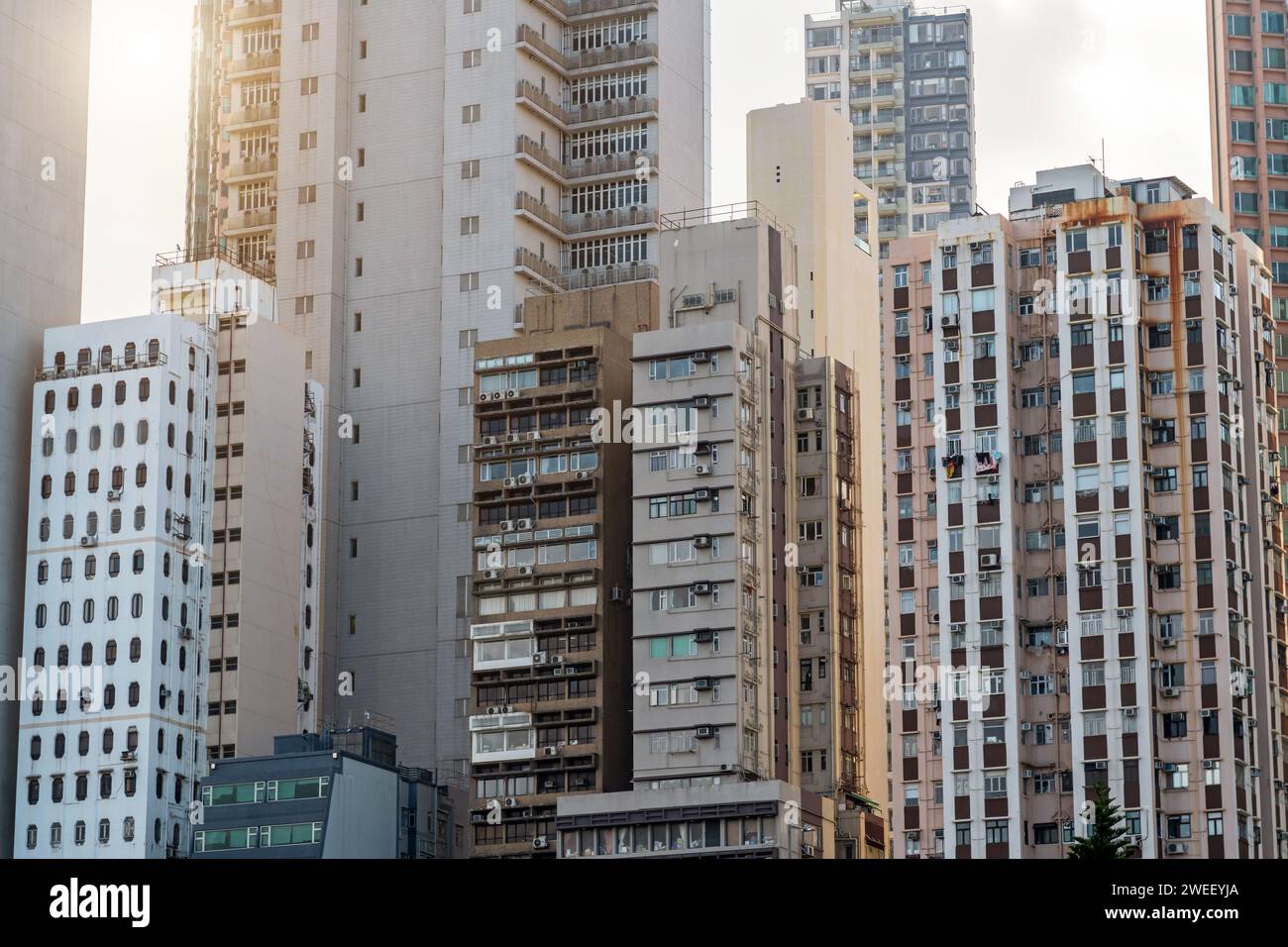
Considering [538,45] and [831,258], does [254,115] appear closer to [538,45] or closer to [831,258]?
[538,45]

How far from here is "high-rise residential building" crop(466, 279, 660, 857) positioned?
14925 cm

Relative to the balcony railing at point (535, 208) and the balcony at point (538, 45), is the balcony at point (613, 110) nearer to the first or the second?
the balcony at point (538, 45)

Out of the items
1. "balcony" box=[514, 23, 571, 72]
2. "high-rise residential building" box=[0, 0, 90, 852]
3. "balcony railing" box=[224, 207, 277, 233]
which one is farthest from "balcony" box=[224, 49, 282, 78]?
"balcony" box=[514, 23, 571, 72]

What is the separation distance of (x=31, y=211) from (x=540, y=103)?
3904cm

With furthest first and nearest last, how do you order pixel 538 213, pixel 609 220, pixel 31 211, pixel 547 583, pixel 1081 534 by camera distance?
pixel 609 220 → pixel 538 213 → pixel 31 211 → pixel 547 583 → pixel 1081 534

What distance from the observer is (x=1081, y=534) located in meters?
136

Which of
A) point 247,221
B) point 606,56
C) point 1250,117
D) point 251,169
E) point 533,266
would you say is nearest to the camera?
point 533,266

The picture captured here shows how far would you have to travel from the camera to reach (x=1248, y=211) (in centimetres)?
18300

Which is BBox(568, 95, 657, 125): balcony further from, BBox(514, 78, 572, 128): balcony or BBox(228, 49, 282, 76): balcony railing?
BBox(228, 49, 282, 76): balcony railing

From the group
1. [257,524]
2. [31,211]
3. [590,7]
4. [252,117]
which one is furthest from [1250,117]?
[31,211]

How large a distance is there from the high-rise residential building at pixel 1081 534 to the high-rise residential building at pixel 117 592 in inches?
1710

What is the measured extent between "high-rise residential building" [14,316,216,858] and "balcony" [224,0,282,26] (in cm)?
3824

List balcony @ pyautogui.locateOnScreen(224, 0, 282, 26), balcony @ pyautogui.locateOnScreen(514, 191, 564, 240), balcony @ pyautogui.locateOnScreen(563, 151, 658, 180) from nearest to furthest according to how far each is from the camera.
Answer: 1. balcony @ pyautogui.locateOnScreen(514, 191, 564, 240)
2. balcony @ pyautogui.locateOnScreen(563, 151, 658, 180)
3. balcony @ pyautogui.locateOnScreen(224, 0, 282, 26)

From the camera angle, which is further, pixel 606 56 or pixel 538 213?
pixel 606 56
